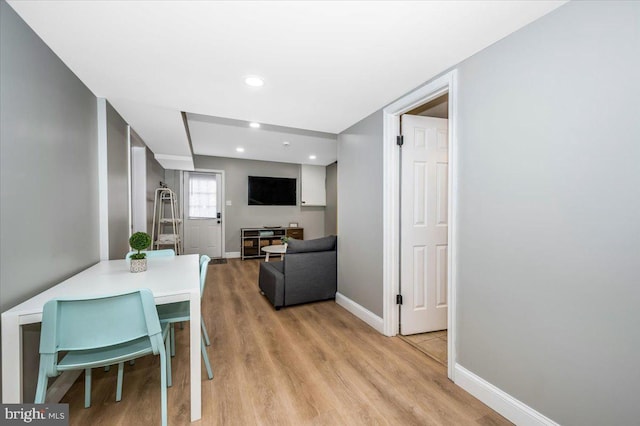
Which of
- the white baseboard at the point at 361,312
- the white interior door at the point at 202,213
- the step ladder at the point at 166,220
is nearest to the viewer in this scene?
the white baseboard at the point at 361,312

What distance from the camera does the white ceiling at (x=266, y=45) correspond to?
1.29 metres

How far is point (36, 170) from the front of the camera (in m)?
1.49

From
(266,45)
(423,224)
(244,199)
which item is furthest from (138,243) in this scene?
(244,199)

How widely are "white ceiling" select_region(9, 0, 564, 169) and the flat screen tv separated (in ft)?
12.9

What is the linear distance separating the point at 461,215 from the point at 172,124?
3126mm

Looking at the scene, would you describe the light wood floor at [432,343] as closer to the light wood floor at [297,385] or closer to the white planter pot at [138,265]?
the light wood floor at [297,385]

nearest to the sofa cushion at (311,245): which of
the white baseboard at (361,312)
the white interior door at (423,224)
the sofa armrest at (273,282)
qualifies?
the sofa armrest at (273,282)

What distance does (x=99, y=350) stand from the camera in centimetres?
137

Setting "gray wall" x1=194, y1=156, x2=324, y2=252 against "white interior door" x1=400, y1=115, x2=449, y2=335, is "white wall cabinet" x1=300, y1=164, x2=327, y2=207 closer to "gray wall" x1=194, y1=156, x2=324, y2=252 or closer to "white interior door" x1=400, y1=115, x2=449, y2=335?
"gray wall" x1=194, y1=156, x2=324, y2=252

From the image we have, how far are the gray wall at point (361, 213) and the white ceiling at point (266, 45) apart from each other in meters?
0.52

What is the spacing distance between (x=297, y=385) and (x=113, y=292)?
128 cm

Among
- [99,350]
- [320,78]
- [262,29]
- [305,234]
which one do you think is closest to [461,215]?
[320,78]

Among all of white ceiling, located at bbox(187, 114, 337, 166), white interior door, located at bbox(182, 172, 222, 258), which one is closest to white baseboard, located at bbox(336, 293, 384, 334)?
white ceiling, located at bbox(187, 114, 337, 166)

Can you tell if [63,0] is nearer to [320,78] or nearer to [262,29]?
[262,29]
